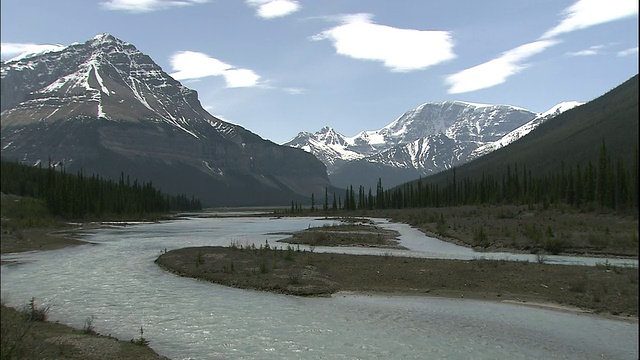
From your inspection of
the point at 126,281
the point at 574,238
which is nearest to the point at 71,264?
the point at 126,281

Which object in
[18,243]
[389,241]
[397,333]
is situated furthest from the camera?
[389,241]

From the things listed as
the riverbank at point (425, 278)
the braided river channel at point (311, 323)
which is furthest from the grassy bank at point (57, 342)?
the riverbank at point (425, 278)

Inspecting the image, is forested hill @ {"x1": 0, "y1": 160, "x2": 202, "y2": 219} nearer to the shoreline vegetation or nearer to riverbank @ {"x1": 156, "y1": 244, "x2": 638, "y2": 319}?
the shoreline vegetation

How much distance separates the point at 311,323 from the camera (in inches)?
818

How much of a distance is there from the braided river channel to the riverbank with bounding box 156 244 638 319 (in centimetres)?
171

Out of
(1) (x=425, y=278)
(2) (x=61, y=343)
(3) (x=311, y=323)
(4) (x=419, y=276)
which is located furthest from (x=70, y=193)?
(2) (x=61, y=343)

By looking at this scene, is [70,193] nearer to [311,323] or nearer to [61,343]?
[311,323]

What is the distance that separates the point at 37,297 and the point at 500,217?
204 ft

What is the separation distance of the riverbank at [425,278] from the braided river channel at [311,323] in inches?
67.2

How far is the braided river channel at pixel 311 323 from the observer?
16938 mm

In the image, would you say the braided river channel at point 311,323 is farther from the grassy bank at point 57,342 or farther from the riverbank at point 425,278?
the riverbank at point 425,278

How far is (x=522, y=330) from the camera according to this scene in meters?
19.8

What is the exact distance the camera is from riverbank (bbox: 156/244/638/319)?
2500 centimetres

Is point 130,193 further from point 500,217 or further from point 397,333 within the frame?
point 397,333
